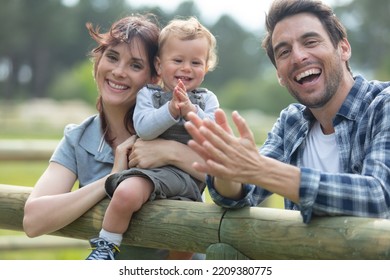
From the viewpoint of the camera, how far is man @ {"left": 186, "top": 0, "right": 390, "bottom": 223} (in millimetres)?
1968

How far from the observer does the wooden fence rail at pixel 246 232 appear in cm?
194

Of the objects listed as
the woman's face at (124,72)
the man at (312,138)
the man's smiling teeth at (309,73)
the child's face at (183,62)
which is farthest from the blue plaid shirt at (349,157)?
the woman's face at (124,72)

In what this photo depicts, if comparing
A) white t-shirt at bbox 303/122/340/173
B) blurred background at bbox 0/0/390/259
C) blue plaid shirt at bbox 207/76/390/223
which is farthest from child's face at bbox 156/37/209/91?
blurred background at bbox 0/0/390/259

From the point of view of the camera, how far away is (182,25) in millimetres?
2676

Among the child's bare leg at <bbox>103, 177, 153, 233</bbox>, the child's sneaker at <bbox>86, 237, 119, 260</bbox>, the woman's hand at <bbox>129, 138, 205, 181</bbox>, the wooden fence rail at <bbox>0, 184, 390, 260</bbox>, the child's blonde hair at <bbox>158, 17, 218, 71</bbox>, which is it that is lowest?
the child's sneaker at <bbox>86, 237, 119, 260</bbox>

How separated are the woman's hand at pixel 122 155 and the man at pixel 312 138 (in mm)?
426

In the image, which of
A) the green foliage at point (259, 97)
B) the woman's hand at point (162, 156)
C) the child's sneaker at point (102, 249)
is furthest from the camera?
the green foliage at point (259, 97)

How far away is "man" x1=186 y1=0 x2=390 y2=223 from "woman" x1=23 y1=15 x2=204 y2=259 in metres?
0.37

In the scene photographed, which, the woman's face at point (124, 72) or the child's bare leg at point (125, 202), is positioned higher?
the woman's face at point (124, 72)

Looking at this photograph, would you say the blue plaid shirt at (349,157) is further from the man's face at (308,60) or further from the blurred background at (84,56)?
the blurred background at (84,56)

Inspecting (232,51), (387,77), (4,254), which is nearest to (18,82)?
(232,51)

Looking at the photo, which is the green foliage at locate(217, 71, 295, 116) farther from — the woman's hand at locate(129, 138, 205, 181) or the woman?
the woman's hand at locate(129, 138, 205, 181)
